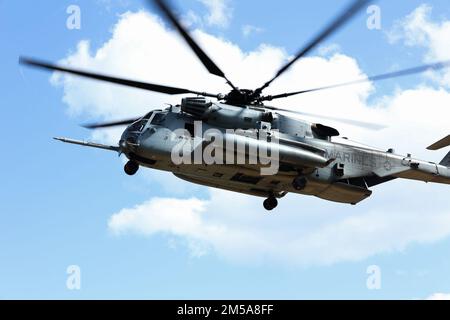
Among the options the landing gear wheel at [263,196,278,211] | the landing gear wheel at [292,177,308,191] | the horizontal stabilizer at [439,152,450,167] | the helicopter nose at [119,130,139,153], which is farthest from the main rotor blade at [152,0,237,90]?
the horizontal stabilizer at [439,152,450,167]

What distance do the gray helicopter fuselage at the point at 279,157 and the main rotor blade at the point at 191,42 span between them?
6.19ft

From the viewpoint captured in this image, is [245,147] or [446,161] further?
[446,161]

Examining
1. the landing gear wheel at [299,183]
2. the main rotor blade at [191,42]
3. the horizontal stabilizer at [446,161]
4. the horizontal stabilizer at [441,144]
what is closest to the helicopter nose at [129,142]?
the main rotor blade at [191,42]

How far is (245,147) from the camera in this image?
80.5 feet

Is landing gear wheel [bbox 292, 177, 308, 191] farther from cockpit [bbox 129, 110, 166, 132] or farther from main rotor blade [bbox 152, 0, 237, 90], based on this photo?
cockpit [bbox 129, 110, 166, 132]

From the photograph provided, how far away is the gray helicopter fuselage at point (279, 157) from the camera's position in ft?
79.9

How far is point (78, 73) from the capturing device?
22047mm

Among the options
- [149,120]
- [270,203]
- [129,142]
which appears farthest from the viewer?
[270,203]

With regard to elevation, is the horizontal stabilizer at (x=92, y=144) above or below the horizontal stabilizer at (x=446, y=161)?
below

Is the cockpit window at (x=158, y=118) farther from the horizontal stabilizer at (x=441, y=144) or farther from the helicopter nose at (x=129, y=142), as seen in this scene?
the horizontal stabilizer at (x=441, y=144)

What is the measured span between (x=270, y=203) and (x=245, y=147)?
447 cm

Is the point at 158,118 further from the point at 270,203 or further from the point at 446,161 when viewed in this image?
the point at 446,161

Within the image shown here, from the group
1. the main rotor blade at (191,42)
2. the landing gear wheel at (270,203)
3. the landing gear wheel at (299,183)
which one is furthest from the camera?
the landing gear wheel at (270,203)

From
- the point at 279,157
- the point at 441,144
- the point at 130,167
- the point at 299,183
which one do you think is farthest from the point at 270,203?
the point at 441,144
